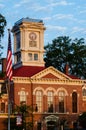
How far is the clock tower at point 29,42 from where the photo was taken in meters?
90.8

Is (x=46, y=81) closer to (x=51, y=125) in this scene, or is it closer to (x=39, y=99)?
(x=39, y=99)

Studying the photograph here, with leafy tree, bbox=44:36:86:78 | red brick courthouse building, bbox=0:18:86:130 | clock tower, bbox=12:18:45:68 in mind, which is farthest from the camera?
leafy tree, bbox=44:36:86:78

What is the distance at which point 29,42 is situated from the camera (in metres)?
91.6

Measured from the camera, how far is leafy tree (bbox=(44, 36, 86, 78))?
367 feet

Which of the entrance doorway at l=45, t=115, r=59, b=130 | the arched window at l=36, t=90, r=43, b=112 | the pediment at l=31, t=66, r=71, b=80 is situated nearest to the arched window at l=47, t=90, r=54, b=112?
the arched window at l=36, t=90, r=43, b=112

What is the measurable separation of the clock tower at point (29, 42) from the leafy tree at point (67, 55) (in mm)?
19639

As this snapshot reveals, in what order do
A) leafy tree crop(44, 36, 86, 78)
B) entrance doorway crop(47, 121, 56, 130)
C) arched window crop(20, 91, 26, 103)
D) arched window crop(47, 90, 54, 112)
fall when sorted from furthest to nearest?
leafy tree crop(44, 36, 86, 78), arched window crop(47, 90, 54, 112), entrance doorway crop(47, 121, 56, 130), arched window crop(20, 91, 26, 103)

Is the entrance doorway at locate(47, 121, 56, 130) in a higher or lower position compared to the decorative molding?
lower

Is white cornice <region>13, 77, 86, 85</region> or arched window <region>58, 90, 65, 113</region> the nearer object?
white cornice <region>13, 77, 86, 85</region>

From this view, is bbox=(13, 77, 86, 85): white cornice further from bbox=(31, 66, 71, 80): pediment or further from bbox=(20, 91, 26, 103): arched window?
bbox=(20, 91, 26, 103): arched window

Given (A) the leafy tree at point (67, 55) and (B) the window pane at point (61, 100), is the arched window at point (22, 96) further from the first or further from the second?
(A) the leafy tree at point (67, 55)

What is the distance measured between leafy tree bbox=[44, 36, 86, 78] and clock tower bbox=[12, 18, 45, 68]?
19639 millimetres

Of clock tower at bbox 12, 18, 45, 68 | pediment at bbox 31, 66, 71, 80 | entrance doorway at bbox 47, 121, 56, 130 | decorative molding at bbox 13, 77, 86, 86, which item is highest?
clock tower at bbox 12, 18, 45, 68

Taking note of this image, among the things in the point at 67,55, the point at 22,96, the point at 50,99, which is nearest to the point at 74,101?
the point at 50,99
